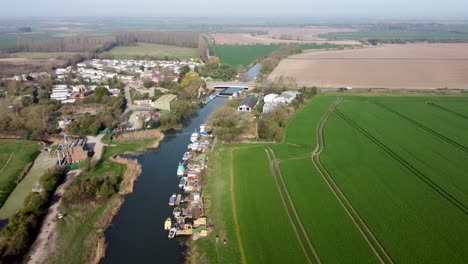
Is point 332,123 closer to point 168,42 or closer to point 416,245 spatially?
point 416,245

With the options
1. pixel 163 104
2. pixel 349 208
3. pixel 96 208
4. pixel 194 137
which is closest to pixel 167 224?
pixel 96 208

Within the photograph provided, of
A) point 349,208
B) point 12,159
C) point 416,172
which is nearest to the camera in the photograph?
point 349,208

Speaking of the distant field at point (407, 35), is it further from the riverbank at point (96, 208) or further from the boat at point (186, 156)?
the riverbank at point (96, 208)

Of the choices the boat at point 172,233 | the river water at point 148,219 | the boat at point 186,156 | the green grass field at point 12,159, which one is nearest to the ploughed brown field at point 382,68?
the boat at point 186,156

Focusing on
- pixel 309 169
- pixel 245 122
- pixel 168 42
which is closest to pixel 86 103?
pixel 245 122

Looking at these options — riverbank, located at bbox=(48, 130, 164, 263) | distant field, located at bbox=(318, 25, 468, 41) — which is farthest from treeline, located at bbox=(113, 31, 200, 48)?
riverbank, located at bbox=(48, 130, 164, 263)

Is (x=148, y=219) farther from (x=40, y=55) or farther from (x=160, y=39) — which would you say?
(x=160, y=39)
